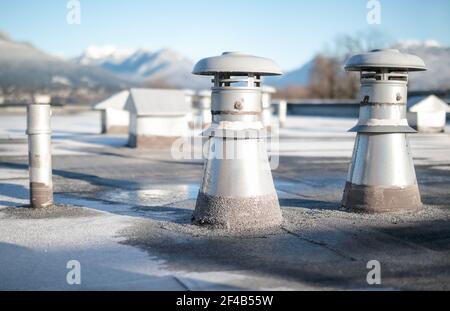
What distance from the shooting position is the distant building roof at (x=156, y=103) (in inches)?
635

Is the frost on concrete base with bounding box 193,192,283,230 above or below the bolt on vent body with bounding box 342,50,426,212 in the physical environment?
below

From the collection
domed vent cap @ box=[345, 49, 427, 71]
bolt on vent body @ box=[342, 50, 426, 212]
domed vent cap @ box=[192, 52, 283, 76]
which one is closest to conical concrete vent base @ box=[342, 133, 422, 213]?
bolt on vent body @ box=[342, 50, 426, 212]

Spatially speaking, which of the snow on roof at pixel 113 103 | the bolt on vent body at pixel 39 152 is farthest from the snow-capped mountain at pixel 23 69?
the bolt on vent body at pixel 39 152

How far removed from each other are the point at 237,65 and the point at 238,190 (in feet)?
4.42

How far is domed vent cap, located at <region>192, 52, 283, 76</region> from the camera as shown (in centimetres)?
593

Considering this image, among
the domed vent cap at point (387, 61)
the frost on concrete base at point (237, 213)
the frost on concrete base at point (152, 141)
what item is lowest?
the frost on concrete base at point (237, 213)

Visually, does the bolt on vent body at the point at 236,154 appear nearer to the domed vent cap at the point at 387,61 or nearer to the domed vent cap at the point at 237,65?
the domed vent cap at the point at 237,65

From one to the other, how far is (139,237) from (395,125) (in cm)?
343

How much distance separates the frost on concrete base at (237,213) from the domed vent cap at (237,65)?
137cm

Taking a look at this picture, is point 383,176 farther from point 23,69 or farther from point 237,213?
point 23,69

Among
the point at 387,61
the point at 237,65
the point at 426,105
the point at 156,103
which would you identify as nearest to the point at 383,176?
the point at 387,61

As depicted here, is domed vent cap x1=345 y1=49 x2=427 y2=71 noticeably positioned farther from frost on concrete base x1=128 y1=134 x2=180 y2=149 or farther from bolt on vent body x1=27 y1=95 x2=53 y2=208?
frost on concrete base x1=128 y1=134 x2=180 y2=149

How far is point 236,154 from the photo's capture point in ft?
19.9
